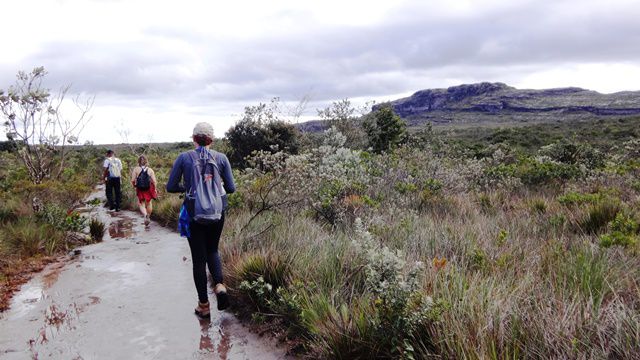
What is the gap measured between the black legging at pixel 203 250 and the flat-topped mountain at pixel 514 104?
65682 millimetres

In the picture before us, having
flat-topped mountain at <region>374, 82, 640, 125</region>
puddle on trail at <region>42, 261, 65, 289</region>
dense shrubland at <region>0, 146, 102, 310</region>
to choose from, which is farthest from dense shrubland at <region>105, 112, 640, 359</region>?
flat-topped mountain at <region>374, 82, 640, 125</region>

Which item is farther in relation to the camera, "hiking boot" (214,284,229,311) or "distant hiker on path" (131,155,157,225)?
"distant hiker on path" (131,155,157,225)

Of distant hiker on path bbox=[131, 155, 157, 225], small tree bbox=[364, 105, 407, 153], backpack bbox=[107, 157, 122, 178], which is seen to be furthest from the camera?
small tree bbox=[364, 105, 407, 153]

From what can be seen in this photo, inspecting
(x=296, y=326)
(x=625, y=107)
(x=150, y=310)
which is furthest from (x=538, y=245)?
(x=625, y=107)

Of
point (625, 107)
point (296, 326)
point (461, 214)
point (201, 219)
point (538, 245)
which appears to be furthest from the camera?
point (625, 107)

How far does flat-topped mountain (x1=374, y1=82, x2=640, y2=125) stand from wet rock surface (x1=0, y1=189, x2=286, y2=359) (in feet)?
211

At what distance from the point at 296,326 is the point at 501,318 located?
6.55ft

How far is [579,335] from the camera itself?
10.1 feet

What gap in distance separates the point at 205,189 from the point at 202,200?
13 cm

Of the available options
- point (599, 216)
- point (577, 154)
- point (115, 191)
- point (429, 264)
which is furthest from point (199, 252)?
point (577, 154)

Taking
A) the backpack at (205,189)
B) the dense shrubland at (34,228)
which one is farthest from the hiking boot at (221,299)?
the dense shrubland at (34,228)

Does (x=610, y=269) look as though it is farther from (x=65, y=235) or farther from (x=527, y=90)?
(x=527, y=90)

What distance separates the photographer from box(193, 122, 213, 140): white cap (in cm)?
506

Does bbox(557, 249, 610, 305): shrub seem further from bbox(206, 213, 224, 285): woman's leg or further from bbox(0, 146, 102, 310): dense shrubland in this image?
bbox(0, 146, 102, 310): dense shrubland
